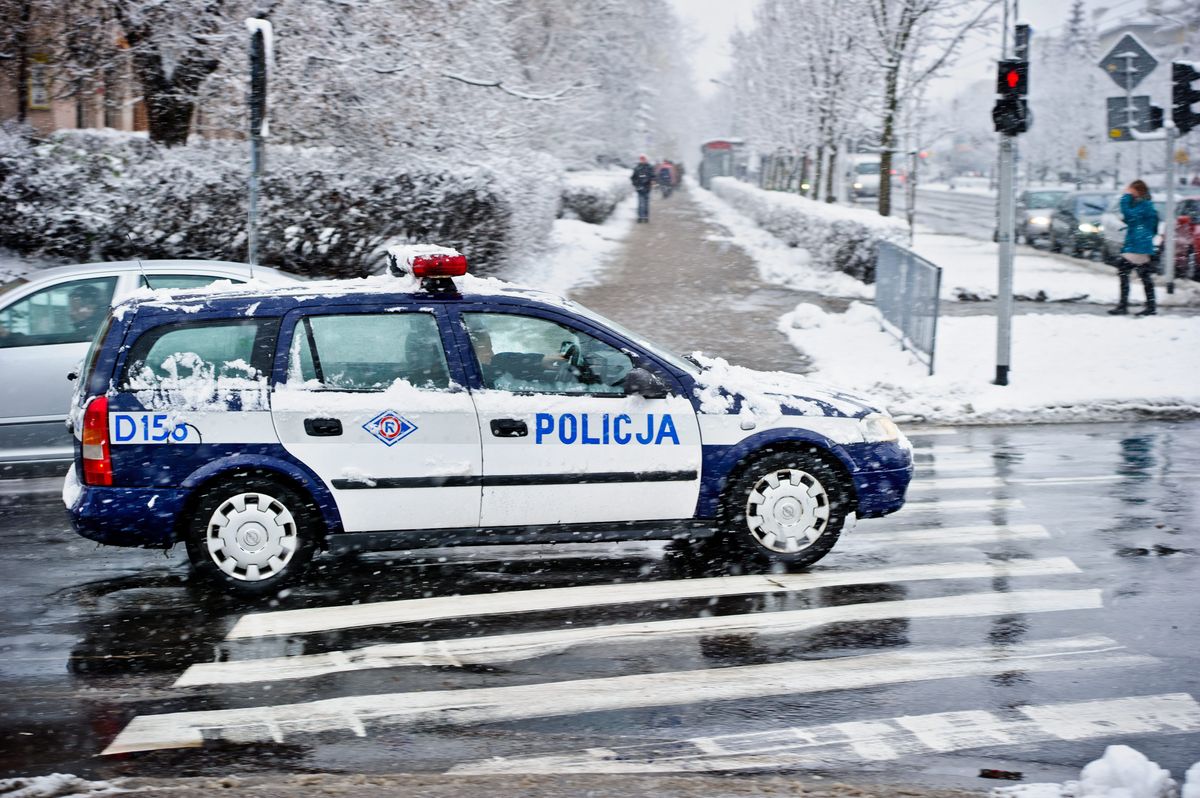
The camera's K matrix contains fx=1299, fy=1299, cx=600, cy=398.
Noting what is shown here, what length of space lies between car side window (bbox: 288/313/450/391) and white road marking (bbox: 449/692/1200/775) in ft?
8.49

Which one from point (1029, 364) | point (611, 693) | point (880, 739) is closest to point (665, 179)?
point (1029, 364)

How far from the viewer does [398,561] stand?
7.46m

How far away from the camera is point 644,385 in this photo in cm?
675

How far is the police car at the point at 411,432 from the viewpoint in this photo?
6559 millimetres

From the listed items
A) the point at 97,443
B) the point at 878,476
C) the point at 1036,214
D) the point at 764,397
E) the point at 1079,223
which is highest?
the point at 1036,214

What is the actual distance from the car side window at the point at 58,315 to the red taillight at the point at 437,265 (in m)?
4.20

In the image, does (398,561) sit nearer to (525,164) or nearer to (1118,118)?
(525,164)

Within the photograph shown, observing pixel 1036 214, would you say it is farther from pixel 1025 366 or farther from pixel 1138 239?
pixel 1025 366

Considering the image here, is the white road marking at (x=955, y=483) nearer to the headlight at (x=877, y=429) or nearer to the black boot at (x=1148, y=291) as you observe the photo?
the headlight at (x=877, y=429)

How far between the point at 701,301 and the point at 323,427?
44.8 ft

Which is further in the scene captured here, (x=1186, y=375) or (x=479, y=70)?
(x=479, y=70)

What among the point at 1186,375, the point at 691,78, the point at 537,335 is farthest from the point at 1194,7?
the point at 691,78

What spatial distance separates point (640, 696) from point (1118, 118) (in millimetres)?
18783

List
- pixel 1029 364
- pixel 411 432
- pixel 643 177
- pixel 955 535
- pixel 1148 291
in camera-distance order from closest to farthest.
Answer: pixel 411 432, pixel 955 535, pixel 1029 364, pixel 1148 291, pixel 643 177
